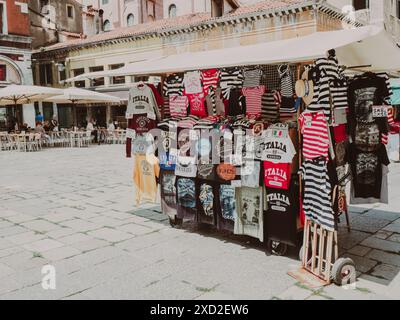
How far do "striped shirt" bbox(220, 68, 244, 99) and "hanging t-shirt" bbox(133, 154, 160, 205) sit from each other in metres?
1.36

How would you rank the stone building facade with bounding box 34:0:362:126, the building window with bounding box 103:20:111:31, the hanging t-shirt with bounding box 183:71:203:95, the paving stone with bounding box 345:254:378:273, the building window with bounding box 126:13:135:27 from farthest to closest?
the building window with bounding box 103:20:111:31 → the building window with bounding box 126:13:135:27 → the stone building facade with bounding box 34:0:362:126 → the hanging t-shirt with bounding box 183:71:203:95 → the paving stone with bounding box 345:254:378:273

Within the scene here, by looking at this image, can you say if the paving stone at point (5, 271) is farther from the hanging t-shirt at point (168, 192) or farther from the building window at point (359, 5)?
the building window at point (359, 5)

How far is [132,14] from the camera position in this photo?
40.7m

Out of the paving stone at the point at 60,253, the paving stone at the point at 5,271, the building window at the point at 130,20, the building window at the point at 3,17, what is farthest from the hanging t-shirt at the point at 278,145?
the building window at the point at 130,20

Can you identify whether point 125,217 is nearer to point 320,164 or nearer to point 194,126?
point 194,126

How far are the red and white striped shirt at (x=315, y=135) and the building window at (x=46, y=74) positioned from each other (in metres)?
31.1

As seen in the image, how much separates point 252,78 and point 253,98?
0.90 ft

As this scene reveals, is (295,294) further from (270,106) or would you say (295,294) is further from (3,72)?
(3,72)

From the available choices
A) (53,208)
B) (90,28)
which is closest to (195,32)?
(90,28)

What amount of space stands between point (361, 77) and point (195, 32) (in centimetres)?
2247

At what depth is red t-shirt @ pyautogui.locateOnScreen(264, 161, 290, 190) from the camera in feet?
13.8

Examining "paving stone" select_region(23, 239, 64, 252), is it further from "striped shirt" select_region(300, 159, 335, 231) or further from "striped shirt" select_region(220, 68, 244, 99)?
"striped shirt" select_region(300, 159, 335, 231)

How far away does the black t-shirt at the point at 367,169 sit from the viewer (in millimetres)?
4621

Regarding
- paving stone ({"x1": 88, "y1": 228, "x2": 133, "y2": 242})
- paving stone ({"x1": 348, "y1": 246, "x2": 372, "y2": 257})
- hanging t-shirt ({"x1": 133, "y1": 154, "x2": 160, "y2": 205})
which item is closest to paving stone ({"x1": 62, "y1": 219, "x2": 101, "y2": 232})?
paving stone ({"x1": 88, "y1": 228, "x2": 133, "y2": 242})
